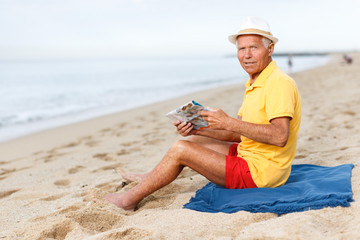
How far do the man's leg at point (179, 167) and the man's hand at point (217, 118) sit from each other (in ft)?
1.01

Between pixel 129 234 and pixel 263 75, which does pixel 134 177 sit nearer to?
pixel 129 234

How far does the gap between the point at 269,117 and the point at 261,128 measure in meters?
0.10

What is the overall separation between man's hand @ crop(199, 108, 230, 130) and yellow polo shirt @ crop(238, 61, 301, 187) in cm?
32

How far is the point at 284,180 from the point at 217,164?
641mm

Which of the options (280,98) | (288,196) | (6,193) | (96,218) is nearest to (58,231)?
(96,218)

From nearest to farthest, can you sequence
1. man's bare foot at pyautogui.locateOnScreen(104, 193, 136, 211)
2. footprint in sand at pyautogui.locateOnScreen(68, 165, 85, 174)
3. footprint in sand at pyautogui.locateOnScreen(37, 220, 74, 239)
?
1. footprint in sand at pyautogui.locateOnScreen(37, 220, 74, 239)
2. man's bare foot at pyautogui.locateOnScreen(104, 193, 136, 211)
3. footprint in sand at pyautogui.locateOnScreen(68, 165, 85, 174)

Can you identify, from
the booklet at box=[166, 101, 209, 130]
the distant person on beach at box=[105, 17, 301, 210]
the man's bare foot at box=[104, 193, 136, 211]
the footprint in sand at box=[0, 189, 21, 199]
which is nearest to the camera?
the distant person on beach at box=[105, 17, 301, 210]

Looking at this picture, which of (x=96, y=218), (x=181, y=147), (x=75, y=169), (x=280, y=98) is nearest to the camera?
(x=280, y=98)

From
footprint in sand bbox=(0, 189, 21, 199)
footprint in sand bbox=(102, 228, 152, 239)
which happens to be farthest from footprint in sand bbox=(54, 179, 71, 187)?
footprint in sand bbox=(102, 228, 152, 239)

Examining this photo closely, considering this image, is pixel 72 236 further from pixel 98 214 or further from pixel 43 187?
pixel 43 187

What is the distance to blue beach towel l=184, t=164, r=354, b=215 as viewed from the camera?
2416 mm

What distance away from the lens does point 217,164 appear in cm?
272

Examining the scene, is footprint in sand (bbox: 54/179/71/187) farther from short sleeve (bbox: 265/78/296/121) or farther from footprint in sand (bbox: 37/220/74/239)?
short sleeve (bbox: 265/78/296/121)

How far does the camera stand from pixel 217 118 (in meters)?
2.49
